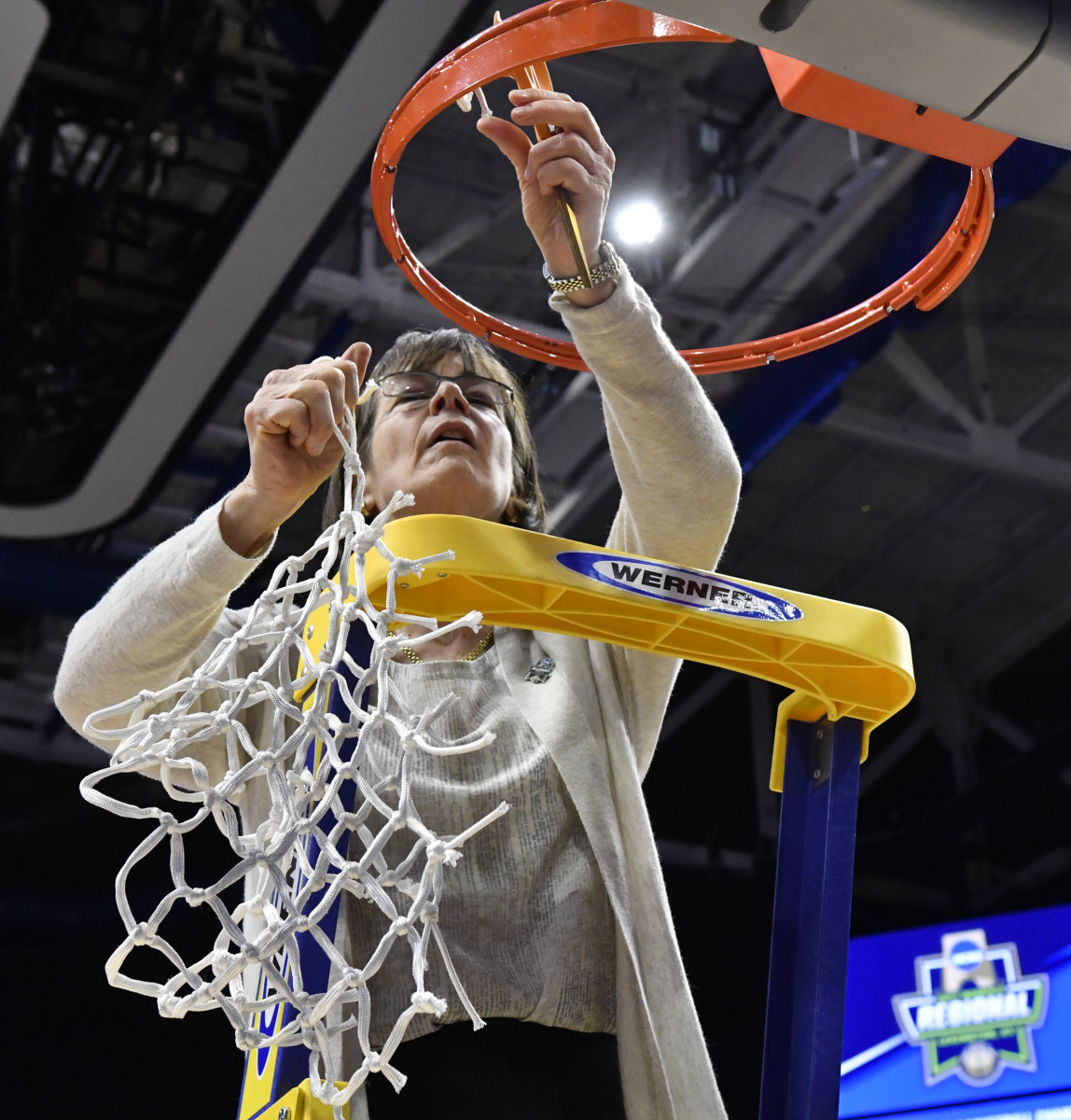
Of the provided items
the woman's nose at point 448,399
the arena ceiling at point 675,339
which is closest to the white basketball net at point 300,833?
the woman's nose at point 448,399

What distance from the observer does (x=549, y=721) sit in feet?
3.51

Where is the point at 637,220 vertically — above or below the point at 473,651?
above

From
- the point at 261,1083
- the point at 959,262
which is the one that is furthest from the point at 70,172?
the point at 261,1083

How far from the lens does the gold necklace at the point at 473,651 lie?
1.15 meters

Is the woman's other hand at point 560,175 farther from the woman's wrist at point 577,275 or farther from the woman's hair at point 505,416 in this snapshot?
the woman's hair at point 505,416

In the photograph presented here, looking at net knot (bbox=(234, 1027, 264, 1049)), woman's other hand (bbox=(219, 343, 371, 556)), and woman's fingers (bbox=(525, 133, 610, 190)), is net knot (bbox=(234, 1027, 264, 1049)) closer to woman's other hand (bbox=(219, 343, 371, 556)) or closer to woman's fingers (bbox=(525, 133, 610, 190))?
woman's other hand (bbox=(219, 343, 371, 556))

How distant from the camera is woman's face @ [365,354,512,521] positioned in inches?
46.8

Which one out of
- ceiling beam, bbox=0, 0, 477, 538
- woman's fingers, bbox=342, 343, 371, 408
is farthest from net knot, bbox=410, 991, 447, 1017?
ceiling beam, bbox=0, 0, 477, 538

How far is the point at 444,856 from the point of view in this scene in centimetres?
79

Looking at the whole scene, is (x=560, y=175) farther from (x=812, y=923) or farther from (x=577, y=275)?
(x=812, y=923)

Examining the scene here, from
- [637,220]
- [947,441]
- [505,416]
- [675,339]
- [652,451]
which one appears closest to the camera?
[652,451]

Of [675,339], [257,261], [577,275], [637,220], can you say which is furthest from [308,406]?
[675,339]

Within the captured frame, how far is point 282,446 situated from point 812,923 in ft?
1.70

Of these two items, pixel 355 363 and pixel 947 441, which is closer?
pixel 355 363
